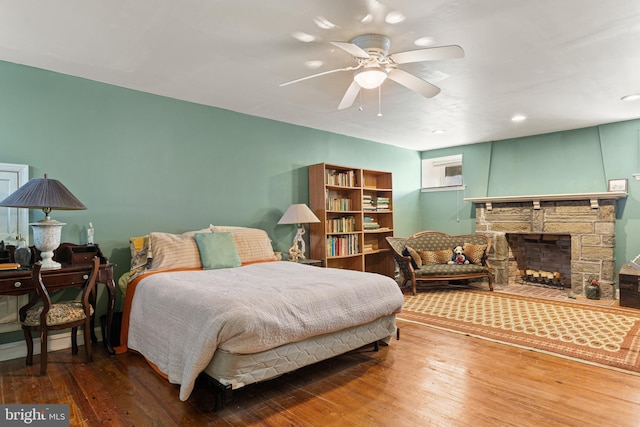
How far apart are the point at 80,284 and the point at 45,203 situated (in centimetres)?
68

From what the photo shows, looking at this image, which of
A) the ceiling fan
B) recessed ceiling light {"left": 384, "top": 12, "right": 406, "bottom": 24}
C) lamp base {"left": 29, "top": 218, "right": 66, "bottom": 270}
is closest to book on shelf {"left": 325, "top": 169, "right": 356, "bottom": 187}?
the ceiling fan

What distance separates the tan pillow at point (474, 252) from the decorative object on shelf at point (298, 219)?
2571mm

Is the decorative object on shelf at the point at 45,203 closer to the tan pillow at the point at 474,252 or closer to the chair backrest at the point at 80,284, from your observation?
the chair backrest at the point at 80,284

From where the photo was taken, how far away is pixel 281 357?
2.28 metres

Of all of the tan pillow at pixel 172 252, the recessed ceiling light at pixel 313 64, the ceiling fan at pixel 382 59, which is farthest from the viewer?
the tan pillow at pixel 172 252

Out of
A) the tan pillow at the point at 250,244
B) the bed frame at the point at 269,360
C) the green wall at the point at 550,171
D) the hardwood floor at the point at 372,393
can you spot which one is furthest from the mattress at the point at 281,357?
the green wall at the point at 550,171

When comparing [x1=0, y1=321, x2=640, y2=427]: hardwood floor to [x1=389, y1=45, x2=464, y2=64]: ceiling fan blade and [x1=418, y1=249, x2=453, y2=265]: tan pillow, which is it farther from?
[x1=418, y1=249, x2=453, y2=265]: tan pillow

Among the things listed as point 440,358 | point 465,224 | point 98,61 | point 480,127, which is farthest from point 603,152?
point 98,61

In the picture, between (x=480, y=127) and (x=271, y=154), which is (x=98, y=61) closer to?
(x=271, y=154)

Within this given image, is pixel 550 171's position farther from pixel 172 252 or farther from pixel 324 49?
pixel 172 252

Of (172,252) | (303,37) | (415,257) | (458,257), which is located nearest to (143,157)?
(172,252)

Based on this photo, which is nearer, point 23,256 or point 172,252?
point 23,256

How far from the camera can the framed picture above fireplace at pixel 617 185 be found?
16.5 ft

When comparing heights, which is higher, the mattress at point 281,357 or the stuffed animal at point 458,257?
the stuffed animal at point 458,257
